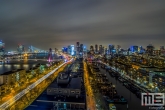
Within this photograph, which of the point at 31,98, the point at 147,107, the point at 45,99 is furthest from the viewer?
the point at 147,107

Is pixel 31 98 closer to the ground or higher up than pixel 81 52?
closer to the ground

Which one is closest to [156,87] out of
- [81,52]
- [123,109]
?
[123,109]

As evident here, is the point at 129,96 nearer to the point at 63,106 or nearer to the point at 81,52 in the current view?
the point at 63,106

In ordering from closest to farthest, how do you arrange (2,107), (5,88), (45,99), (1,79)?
(2,107) → (45,99) → (5,88) → (1,79)

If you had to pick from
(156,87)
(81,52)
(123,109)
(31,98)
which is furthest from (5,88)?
(81,52)

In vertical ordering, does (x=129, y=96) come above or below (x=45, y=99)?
below

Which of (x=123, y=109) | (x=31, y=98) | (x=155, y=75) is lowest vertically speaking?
(x=123, y=109)

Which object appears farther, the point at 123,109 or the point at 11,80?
the point at 11,80

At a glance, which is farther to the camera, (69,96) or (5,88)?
(5,88)

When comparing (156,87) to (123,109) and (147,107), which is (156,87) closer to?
(147,107)
